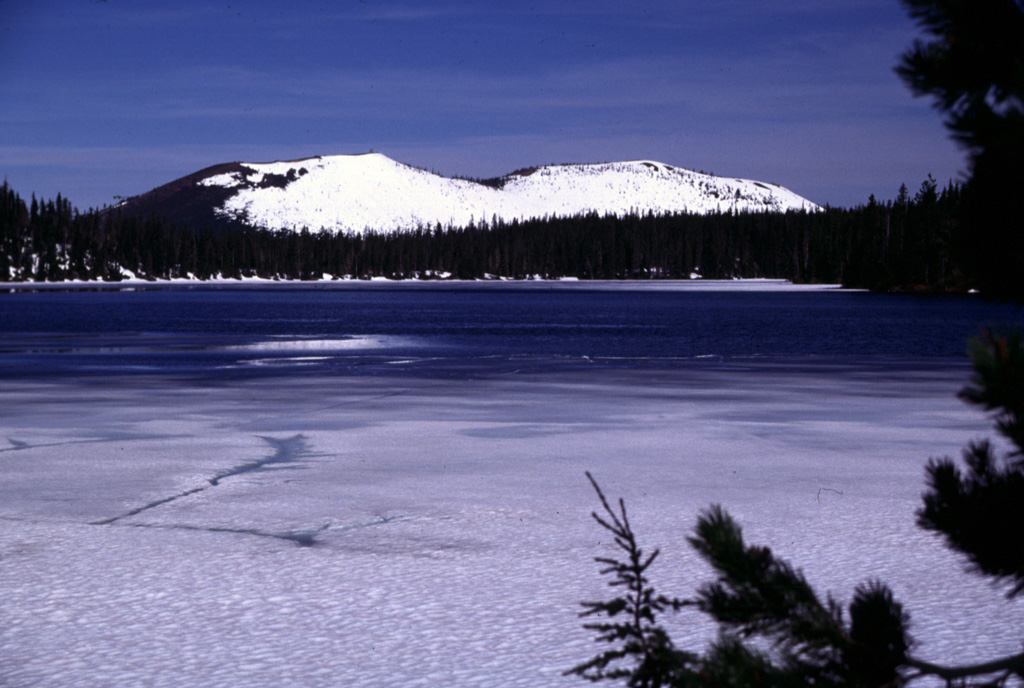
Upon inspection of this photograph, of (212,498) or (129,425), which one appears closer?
(212,498)

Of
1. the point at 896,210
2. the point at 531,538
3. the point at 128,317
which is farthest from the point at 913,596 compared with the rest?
the point at 896,210

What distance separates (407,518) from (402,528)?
0.30m

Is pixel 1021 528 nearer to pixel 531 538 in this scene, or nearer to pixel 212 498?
pixel 531 538

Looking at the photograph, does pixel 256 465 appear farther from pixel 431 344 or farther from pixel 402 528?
pixel 431 344

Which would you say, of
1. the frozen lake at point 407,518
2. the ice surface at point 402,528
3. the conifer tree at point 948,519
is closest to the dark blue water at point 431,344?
the frozen lake at point 407,518

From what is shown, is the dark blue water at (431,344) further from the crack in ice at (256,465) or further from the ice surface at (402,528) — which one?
the crack in ice at (256,465)

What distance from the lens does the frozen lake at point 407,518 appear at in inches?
189

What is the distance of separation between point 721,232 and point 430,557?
651ft

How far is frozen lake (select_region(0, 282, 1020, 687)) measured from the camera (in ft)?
15.8

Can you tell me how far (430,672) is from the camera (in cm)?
449

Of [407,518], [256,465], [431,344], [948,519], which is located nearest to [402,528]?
[407,518]

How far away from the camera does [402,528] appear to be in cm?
714

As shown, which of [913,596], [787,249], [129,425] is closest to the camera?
[913,596]

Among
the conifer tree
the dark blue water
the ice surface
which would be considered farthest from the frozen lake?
the dark blue water
